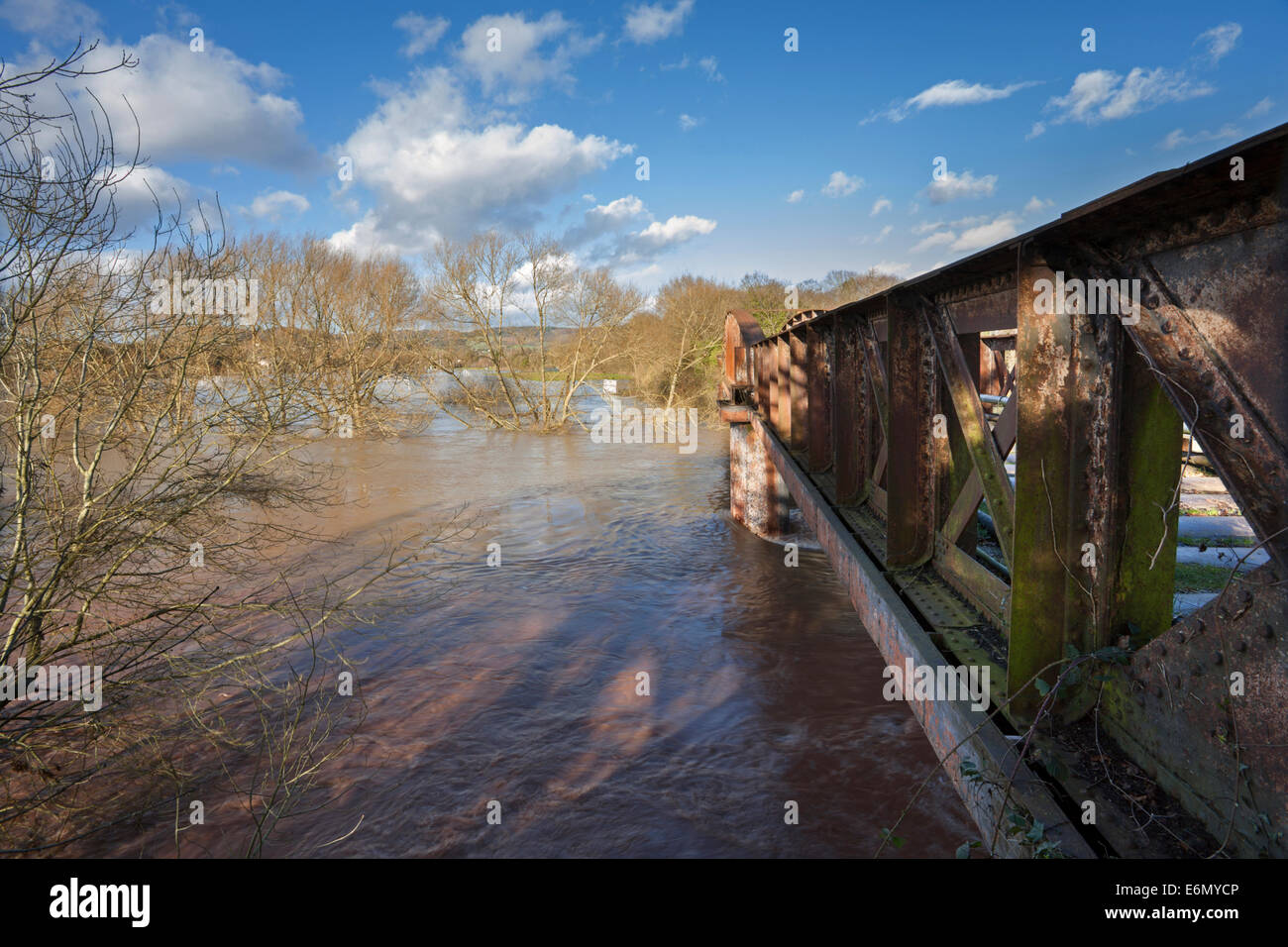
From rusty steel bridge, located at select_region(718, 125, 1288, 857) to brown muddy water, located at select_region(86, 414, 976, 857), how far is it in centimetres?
197

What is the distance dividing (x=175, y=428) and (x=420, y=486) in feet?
42.1

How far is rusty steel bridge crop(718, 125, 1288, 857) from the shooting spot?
1865 mm

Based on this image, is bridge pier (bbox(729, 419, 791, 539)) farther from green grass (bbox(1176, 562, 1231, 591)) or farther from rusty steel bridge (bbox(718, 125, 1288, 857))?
rusty steel bridge (bbox(718, 125, 1288, 857))

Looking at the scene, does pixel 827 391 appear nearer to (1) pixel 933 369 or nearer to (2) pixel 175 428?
(1) pixel 933 369

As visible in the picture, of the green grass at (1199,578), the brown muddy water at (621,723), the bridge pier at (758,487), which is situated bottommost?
the brown muddy water at (621,723)

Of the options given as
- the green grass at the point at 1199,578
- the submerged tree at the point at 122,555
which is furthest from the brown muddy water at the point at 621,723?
the green grass at the point at 1199,578

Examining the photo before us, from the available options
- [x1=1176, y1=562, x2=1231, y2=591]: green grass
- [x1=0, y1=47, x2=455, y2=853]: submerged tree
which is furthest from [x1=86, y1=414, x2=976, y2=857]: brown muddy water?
[x1=1176, y1=562, x2=1231, y2=591]: green grass

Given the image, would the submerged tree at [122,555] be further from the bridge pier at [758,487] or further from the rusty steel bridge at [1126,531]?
the bridge pier at [758,487]

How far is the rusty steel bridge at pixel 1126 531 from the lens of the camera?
1865 mm

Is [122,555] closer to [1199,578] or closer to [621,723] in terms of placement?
[621,723]

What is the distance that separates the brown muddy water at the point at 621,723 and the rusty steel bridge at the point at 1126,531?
6.48ft

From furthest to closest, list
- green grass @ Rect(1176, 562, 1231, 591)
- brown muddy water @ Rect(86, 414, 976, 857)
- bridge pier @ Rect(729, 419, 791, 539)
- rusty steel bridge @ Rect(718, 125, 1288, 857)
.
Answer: bridge pier @ Rect(729, 419, 791, 539)
green grass @ Rect(1176, 562, 1231, 591)
brown muddy water @ Rect(86, 414, 976, 857)
rusty steel bridge @ Rect(718, 125, 1288, 857)

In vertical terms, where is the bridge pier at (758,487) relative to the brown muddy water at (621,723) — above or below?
above
